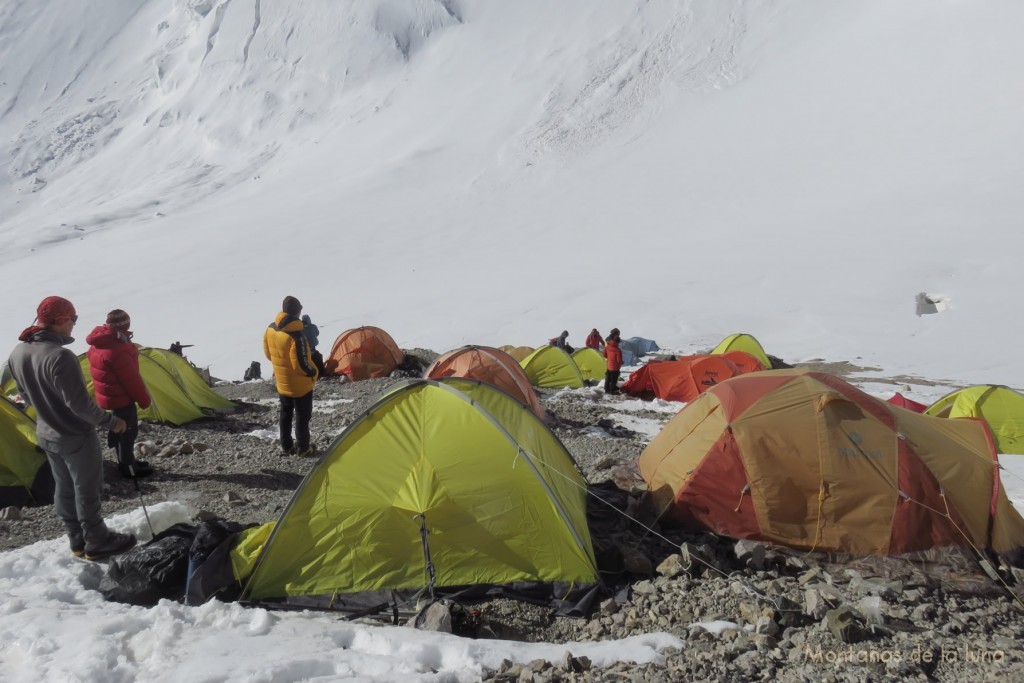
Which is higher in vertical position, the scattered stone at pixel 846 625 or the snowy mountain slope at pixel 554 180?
the snowy mountain slope at pixel 554 180

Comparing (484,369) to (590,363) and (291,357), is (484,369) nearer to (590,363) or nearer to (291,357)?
(291,357)

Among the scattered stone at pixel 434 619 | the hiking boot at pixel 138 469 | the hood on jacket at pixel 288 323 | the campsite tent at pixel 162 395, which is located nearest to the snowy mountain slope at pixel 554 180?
the campsite tent at pixel 162 395

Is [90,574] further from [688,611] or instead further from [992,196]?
[992,196]

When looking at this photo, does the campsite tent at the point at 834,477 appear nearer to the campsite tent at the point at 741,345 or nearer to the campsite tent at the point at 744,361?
the campsite tent at the point at 744,361

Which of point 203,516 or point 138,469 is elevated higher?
point 138,469

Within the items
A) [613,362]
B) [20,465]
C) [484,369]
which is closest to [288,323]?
[20,465]

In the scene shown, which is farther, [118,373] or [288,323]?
[288,323]

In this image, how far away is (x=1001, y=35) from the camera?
62.8 meters

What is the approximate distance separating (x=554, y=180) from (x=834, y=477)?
6292cm

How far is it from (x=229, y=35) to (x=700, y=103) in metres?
98.7

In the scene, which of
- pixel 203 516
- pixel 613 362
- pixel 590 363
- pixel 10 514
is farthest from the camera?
pixel 590 363

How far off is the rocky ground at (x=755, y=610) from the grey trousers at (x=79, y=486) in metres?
1.00

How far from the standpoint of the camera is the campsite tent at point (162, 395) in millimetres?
10172

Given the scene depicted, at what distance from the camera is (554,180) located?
66125mm
